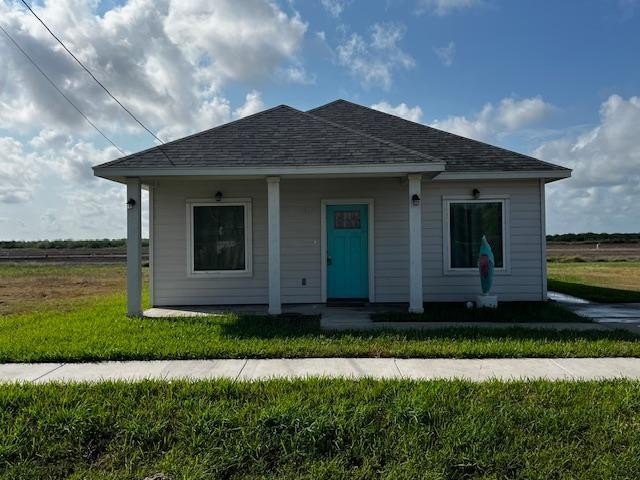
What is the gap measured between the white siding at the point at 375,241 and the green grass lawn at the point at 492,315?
96cm

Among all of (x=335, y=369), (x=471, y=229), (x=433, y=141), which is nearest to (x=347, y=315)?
(x=335, y=369)

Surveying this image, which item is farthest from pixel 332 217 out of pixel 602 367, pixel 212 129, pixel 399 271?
pixel 602 367

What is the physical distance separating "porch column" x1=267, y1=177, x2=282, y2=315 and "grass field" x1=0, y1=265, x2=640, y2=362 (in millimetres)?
704

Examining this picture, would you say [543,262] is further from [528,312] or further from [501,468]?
[501,468]

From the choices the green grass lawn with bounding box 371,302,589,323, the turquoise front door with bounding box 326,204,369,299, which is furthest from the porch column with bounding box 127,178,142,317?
the green grass lawn with bounding box 371,302,589,323

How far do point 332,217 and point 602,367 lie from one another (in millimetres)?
6468

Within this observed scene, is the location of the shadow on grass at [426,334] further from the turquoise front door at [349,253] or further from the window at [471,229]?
the window at [471,229]

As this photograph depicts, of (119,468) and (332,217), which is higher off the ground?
(332,217)

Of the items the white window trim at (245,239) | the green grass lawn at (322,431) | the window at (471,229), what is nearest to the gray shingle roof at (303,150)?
the window at (471,229)

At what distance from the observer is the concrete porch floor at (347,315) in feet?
26.4

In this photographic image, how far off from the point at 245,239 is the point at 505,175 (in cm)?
583

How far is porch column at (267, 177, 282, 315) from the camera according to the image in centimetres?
932

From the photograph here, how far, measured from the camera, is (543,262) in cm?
1088

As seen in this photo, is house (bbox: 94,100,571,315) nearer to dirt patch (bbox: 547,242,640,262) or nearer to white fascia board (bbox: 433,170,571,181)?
white fascia board (bbox: 433,170,571,181)
